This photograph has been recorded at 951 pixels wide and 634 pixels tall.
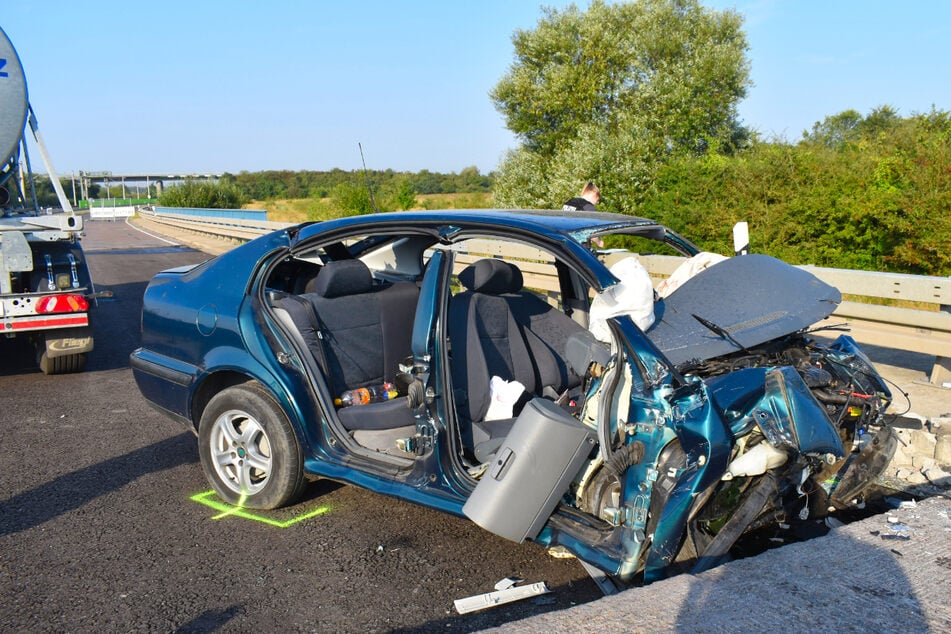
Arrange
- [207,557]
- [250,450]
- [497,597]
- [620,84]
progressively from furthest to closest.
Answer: [620,84]
[250,450]
[207,557]
[497,597]

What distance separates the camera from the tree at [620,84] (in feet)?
81.0

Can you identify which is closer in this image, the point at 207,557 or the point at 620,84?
the point at 207,557

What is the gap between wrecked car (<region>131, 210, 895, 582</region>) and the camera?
3246 millimetres

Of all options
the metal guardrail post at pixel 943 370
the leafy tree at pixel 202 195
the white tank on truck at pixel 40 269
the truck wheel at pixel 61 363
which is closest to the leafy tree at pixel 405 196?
the white tank on truck at pixel 40 269

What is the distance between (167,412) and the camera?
5070mm

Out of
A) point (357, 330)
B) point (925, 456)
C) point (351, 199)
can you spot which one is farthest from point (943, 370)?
point (351, 199)

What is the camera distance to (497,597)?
350 cm

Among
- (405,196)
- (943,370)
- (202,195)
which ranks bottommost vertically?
(943,370)

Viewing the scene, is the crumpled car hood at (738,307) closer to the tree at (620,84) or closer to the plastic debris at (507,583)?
the plastic debris at (507,583)

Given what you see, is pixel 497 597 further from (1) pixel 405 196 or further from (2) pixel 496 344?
(1) pixel 405 196

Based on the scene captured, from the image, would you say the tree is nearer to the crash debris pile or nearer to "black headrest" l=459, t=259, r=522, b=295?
the crash debris pile

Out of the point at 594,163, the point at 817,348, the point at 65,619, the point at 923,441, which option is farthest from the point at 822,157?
the point at 65,619

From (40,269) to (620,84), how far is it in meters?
21.4

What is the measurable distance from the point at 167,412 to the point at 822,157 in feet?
44.1
